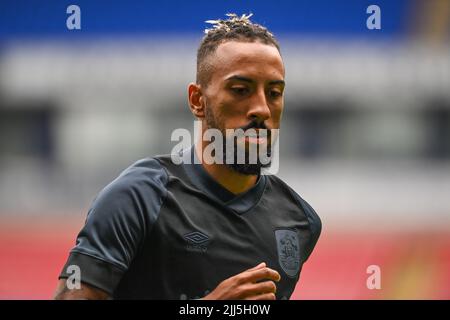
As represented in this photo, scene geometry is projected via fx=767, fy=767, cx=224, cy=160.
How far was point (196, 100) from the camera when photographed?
2023 mm

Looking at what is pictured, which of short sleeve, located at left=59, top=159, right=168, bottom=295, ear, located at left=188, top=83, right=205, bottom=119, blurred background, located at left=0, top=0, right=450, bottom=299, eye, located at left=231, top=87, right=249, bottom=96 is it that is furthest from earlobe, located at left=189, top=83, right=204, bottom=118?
blurred background, located at left=0, top=0, right=450, bottom=299

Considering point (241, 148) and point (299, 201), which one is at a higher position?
point (241, 148)

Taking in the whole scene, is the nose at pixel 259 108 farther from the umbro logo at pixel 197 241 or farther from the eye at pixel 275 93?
the umbro logo at pixel 197 241

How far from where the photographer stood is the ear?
6.57 ft

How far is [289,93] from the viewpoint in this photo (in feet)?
36.7

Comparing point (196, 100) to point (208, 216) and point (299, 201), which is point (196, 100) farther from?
point (299, 201)

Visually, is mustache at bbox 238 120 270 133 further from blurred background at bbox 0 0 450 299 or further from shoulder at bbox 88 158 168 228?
blurred background at bbox 0 0 450 299

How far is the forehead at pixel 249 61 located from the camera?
188cm

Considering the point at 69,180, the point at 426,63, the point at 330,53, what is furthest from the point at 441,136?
the point at 69,180

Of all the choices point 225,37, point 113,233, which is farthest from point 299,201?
point 113,233

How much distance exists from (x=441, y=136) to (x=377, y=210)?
181 centimetres

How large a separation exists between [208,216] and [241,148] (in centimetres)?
20

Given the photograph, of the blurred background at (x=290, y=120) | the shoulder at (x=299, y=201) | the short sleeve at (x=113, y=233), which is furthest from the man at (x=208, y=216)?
the blurred background at (x=290, y=120)
